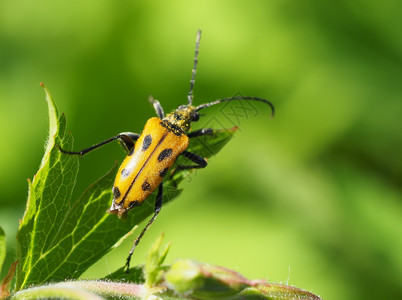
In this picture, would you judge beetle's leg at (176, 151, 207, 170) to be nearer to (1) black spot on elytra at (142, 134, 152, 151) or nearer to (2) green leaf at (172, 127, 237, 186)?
(2) green leaf at (172, 127, 237, 186)

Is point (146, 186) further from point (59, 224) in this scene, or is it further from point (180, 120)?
point (180, 120)

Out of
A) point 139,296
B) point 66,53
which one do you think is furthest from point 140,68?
point 139,296

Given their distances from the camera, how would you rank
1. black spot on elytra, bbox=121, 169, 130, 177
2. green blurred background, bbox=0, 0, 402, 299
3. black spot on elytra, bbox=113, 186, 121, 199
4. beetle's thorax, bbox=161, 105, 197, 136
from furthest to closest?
green blurred background, bbox=0, 0, 402, 299, beetle's thorax, bbox=161, 105, 197, 136, black spot on elytra, bbox=121, 169, 130, 177, black spot on elytra, bbox=113, 186, 121, 199

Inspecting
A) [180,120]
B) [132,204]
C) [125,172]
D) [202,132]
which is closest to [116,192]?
[132,204]

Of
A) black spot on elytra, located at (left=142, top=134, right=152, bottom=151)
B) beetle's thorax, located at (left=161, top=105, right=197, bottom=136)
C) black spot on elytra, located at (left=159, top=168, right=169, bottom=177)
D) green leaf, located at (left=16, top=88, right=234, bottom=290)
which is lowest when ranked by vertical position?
green leaf, located at (left=16, top=88, right=234, bottom=290)

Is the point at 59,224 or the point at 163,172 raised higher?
the point at 163,172

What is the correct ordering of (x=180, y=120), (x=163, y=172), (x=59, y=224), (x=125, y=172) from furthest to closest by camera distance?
(x=180, y=120), (x=163, y=172), (x=125, y=172), (x=59, y=224)

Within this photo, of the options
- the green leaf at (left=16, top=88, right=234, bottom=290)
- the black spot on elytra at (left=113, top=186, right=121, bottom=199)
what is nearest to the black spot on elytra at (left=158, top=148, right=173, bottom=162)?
Answer: the black spot on elytra at (left=113, top=186, right=121, bottom=199)
